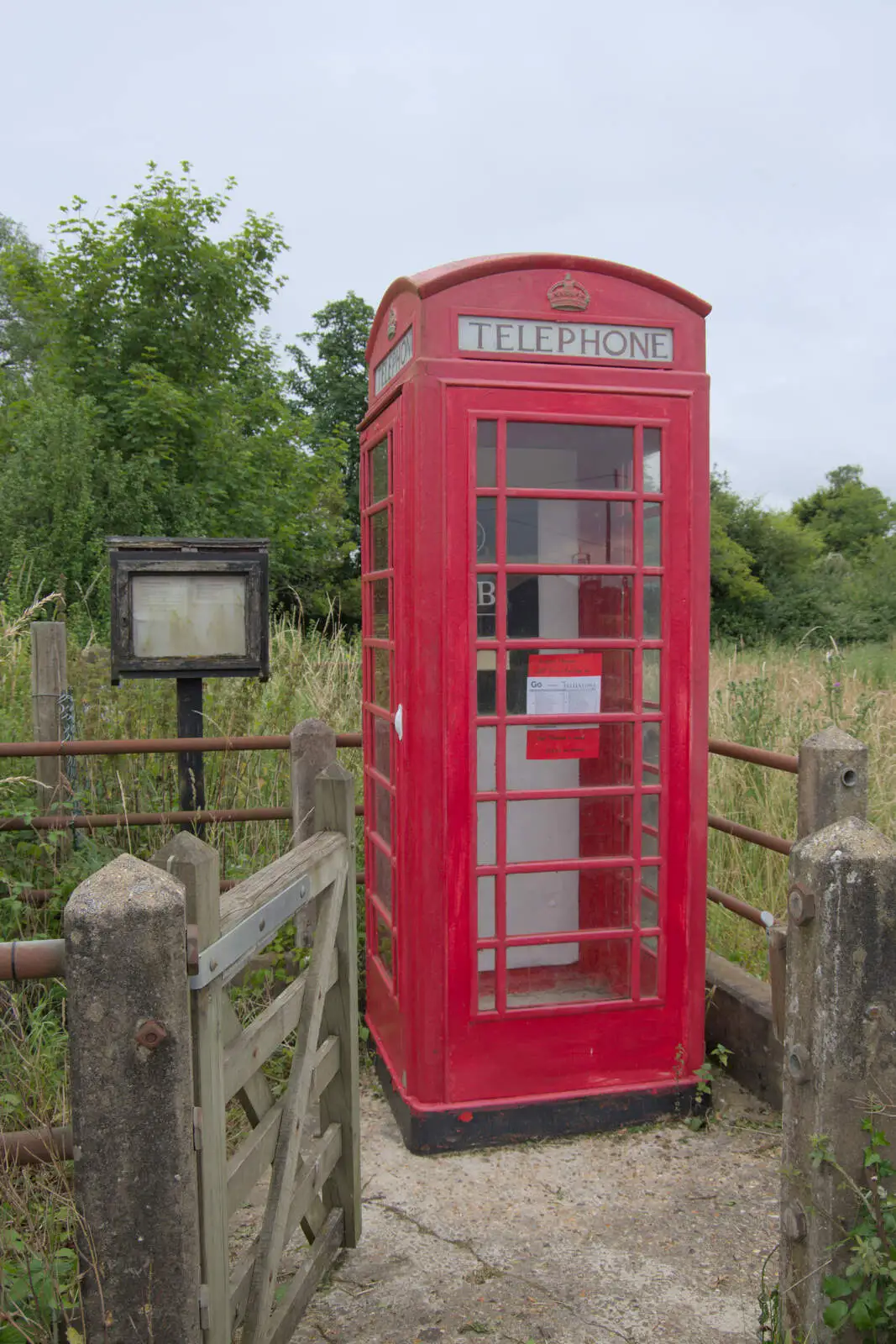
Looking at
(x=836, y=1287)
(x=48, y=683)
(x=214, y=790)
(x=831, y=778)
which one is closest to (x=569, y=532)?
(x=831, y=778)

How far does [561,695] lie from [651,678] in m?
0.32

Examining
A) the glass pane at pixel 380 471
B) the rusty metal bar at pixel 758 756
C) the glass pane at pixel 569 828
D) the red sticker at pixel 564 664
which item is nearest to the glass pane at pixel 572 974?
the glass pane at pixel 569 828

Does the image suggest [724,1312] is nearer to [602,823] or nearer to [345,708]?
[602,823]

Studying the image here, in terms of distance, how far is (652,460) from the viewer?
3490mm

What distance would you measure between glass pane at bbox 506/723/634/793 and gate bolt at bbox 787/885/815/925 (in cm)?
152

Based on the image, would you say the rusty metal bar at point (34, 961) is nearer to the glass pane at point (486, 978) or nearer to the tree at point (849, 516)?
the glass pane at point (486, 978)

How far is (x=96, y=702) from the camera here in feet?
17.0

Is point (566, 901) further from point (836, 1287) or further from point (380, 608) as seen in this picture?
point (836, 1287)

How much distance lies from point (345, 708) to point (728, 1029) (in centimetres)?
294

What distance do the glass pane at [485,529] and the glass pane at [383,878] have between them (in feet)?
3.90

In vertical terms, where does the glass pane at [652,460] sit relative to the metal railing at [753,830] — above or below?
above

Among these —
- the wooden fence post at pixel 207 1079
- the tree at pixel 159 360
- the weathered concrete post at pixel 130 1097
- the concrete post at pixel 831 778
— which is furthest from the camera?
the tree at pixel 159 360

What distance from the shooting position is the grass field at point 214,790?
317 cm

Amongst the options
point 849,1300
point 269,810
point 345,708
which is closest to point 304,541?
point 345,708
